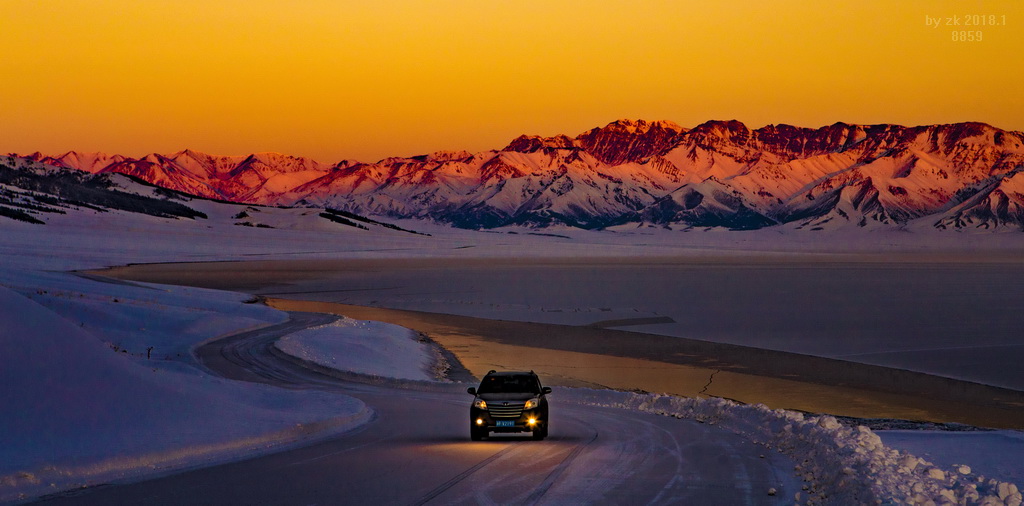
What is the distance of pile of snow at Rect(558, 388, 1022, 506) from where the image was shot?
41.9 ft

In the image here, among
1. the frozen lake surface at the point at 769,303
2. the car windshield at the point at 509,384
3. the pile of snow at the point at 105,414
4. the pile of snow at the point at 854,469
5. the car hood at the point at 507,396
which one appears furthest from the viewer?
the frozen lake surface at the point at 769,303

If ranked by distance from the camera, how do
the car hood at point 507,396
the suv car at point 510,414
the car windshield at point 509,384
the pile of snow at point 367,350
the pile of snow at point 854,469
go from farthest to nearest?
the pile of snow at point 367,350 < the car windshield at point 509,384 < the car hood at point 507,396 < the suv car at point 510,414 < the pile of snow at point 854,469

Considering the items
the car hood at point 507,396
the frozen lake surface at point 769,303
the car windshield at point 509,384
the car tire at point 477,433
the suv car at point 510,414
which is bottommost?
the frozen lake surface at point 769,303

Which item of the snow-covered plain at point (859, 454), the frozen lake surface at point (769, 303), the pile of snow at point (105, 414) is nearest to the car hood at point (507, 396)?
the pile of snow at point (105, 414)

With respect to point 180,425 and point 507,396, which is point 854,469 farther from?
point 180,425

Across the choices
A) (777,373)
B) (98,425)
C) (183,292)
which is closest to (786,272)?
(183,292)

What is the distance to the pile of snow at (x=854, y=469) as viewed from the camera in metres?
12.8

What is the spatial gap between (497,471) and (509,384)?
4944mm

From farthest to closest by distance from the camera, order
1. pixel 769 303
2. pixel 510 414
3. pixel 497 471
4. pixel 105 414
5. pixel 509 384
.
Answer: pixel 769 303, pixel 509 384, pixel 510 414, pixel 105 414, pixel 497 471

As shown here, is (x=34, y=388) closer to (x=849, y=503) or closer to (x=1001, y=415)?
(x=849, y=503)

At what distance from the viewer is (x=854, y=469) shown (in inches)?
572

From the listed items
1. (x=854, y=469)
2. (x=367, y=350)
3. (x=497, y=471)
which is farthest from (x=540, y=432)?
(x=367, y=350)

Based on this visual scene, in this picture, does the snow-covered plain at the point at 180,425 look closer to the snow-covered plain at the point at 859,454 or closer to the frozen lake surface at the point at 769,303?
the snow-covered plain at the point at 859,454

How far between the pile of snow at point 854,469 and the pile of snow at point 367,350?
17.7 meters
